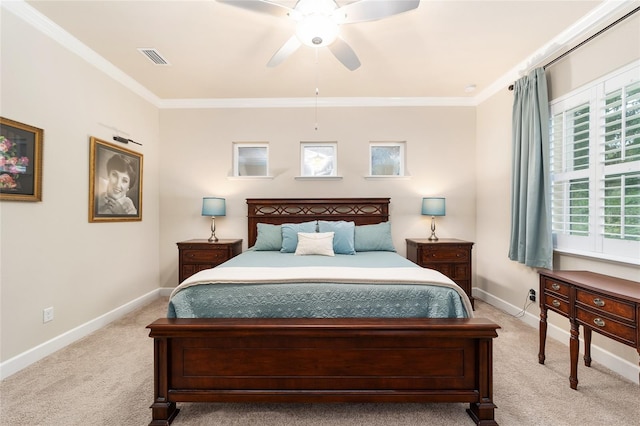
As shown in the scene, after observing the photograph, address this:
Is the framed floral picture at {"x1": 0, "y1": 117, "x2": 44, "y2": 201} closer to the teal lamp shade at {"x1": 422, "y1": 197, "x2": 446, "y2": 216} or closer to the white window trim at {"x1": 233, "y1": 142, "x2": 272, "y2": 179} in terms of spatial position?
the white window trim at {"x1": 233, "y1": 142, "x2": 272, "y2": 179}

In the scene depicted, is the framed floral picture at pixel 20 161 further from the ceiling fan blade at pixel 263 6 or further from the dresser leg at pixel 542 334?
the dresser leg at pixel 542 334

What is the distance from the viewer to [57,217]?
2.51 m

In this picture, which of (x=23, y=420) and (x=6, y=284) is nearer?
(x=23, y=420)

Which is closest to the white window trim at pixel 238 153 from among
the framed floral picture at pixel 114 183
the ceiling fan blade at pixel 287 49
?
the framed floral picture at pixel 114 183

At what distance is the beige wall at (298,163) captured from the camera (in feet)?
13.4

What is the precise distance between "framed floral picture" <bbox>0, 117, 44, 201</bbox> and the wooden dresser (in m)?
4.17

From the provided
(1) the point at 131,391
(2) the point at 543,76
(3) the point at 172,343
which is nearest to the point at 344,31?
(2) the point at 543,76

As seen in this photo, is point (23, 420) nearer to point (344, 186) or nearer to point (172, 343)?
point (172, 343)

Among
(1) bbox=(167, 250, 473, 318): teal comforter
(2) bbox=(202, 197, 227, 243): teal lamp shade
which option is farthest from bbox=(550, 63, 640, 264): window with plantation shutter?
(2) bbox=(202, 197, 227, 243): teal lamp shade

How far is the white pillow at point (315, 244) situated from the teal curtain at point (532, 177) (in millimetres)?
2005

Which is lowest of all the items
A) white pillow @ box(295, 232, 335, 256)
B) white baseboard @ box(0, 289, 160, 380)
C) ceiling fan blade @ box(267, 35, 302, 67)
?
white baseboard @ box(0, 289, 160, 380)

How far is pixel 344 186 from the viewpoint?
4094mm

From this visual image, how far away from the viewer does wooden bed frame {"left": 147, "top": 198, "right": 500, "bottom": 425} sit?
5.32 feet

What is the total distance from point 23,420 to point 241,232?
268cm
